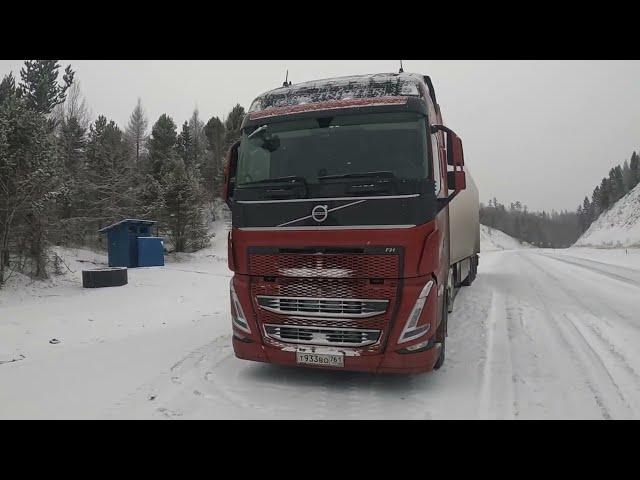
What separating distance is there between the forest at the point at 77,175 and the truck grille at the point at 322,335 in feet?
36.6

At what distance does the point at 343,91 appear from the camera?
16.2ft

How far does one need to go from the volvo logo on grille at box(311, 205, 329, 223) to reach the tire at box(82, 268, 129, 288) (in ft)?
34.6

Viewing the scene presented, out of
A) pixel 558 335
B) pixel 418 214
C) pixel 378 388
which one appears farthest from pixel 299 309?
pixel 558 335

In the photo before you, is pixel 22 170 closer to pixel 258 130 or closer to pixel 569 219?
pixel 258 130

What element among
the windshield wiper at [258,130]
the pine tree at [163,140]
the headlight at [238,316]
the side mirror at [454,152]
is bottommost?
the headlight at [238,316]

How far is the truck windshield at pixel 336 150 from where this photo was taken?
14.2ft

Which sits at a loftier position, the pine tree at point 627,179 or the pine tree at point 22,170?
the pine tree at point 627,179

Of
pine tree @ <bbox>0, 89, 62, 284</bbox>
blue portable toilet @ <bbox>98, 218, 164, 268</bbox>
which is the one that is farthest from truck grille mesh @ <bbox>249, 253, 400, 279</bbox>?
blue portable toilet @ <bbox>98, 218, 164, 268</bbox>

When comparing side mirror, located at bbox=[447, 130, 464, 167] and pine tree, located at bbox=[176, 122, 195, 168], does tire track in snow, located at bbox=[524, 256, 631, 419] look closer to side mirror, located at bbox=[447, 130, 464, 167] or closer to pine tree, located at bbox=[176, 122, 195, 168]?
side mirror, located at bbox=[447, 130, 464, 167]

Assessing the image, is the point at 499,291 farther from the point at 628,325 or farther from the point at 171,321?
the point at 171,321

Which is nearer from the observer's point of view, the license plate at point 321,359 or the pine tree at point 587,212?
the license plate at point 321,359

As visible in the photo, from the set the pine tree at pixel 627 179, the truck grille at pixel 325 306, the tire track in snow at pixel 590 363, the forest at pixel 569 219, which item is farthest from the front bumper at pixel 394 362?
the pine tree at pixel 627 179

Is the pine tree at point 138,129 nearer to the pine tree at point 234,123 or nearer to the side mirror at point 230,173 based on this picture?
the pine tree at point 234,123
